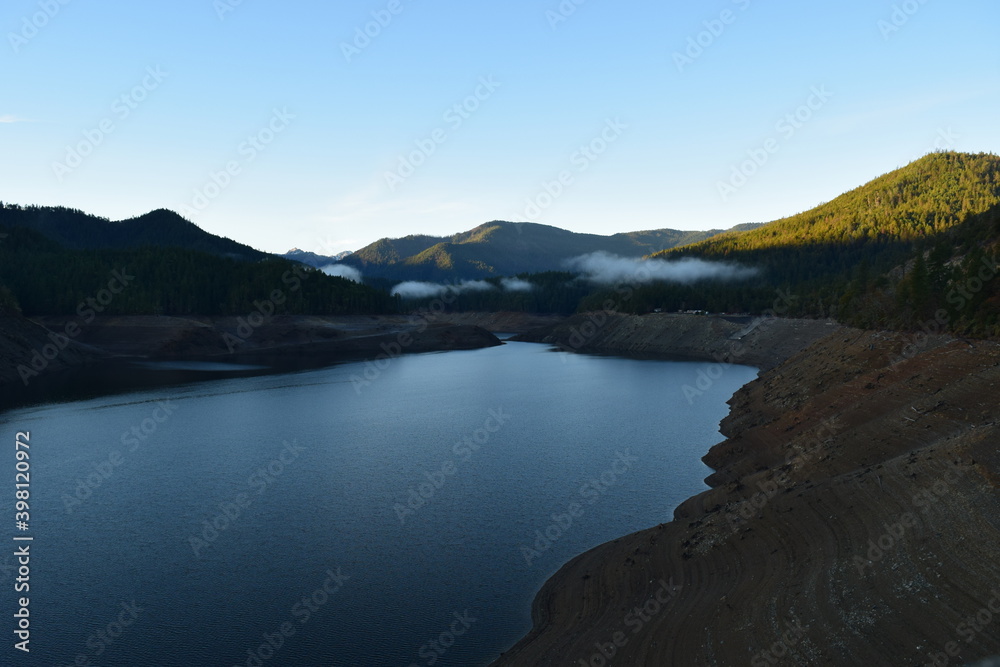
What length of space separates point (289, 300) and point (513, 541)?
153m

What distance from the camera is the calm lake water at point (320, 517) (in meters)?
22.9

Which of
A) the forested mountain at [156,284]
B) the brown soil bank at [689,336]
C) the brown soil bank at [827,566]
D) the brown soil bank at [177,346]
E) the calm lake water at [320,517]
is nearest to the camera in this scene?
the brown soil bank at [827,566]

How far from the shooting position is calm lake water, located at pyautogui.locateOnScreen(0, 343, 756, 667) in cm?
2294

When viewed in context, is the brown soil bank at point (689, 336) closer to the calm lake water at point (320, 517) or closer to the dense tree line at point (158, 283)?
the calm lake water at point (320, 517)

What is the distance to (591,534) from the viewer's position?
32.2 metres

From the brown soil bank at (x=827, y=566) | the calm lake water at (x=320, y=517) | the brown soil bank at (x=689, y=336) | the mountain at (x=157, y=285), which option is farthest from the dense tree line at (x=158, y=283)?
the brown soil bank at (x=827, y=566)

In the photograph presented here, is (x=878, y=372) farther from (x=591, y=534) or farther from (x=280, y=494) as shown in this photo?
(x=280, y=494)

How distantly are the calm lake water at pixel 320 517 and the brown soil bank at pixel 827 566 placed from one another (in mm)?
3164

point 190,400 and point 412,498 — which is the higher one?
point 190,400

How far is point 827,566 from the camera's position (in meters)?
21.5

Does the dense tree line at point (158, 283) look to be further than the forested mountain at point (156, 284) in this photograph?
Yes

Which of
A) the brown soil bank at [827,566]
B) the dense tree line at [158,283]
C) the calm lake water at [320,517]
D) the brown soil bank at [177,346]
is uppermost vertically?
the dense tree line at [158,283]

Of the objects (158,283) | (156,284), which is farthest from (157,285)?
(158,283)

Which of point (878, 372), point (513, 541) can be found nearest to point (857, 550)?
point (513, 541)
